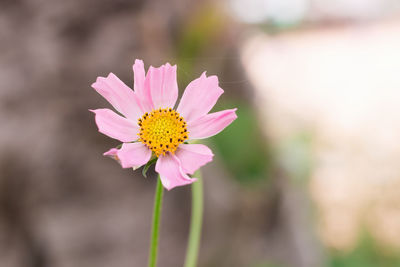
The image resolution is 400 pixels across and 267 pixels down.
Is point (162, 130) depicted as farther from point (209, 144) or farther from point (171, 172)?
point (209, 144)

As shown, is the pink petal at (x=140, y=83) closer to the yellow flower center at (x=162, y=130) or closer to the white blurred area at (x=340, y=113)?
the yellow flower center at (x=162, y=130)

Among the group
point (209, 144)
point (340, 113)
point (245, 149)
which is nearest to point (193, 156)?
point (209, 144)

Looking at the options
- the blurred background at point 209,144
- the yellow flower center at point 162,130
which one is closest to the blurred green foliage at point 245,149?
the blurred background at point 209,144

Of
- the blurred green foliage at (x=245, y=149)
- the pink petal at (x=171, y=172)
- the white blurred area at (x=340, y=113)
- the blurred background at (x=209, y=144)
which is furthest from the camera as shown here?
the white blurred area at (x=340, y=113)

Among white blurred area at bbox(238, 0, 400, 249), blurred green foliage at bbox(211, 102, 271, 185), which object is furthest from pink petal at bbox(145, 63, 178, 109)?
white blurred area at bbox(238, 0, 400, 249)

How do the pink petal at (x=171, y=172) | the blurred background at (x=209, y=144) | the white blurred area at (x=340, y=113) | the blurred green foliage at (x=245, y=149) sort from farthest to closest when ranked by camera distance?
the white blurred area at (x=340, y=113) → the blurred green foliage at (x=245, y=149) → the blurred background at (x=209, y=144) → the pink petal at (x=171, y=172)

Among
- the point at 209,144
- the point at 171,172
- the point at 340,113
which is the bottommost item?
the point at 171,172
